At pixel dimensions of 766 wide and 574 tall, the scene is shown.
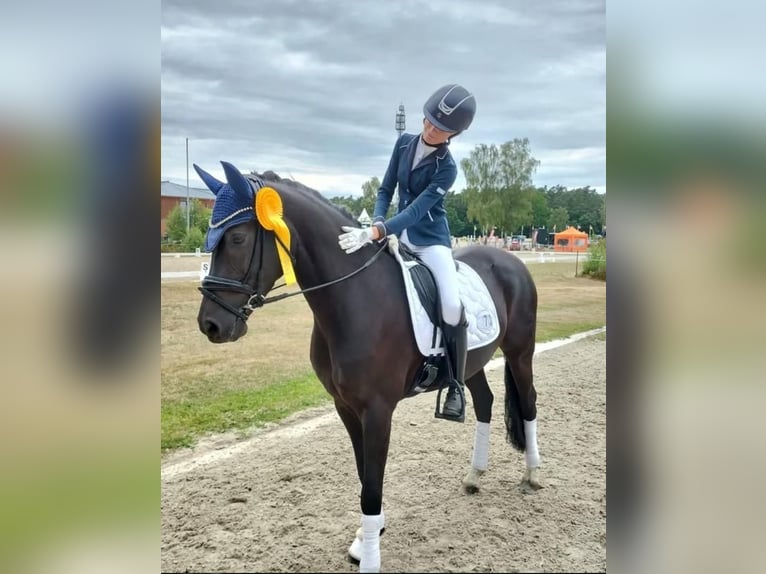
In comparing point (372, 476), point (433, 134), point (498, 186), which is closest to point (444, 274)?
point (433, 134)

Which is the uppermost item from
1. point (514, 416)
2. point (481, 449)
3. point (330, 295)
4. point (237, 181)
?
point (237, 181)

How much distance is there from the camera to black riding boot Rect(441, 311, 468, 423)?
10.7 feet

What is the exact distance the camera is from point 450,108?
→ 117 inches

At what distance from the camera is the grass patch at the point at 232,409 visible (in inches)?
209

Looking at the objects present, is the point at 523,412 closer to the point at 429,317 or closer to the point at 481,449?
the point at 481,449

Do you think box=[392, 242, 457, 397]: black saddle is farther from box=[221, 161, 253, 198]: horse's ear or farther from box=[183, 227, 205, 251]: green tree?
box=[183, 227, 205, 251]: green tree

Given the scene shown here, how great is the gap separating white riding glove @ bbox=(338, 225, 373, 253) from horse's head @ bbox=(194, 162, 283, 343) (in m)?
0.43

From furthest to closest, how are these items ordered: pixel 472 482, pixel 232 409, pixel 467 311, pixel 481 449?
pixel 232 409
pixel 481 449
pixel 472 482
pixel 467 311

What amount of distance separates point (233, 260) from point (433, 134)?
4.95 ft

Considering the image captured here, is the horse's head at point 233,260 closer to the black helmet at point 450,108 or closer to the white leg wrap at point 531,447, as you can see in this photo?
the black helmet at point 450,108

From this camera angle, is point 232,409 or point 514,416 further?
point 232,409

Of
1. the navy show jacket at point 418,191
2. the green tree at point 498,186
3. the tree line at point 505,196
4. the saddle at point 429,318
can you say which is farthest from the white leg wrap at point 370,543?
the green tree at point 498,186

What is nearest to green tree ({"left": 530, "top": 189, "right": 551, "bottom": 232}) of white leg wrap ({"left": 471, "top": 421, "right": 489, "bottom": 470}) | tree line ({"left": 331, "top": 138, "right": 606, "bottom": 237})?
tree line ({"left": 331, "top": 138, "right": 606, "bottom": 237})
